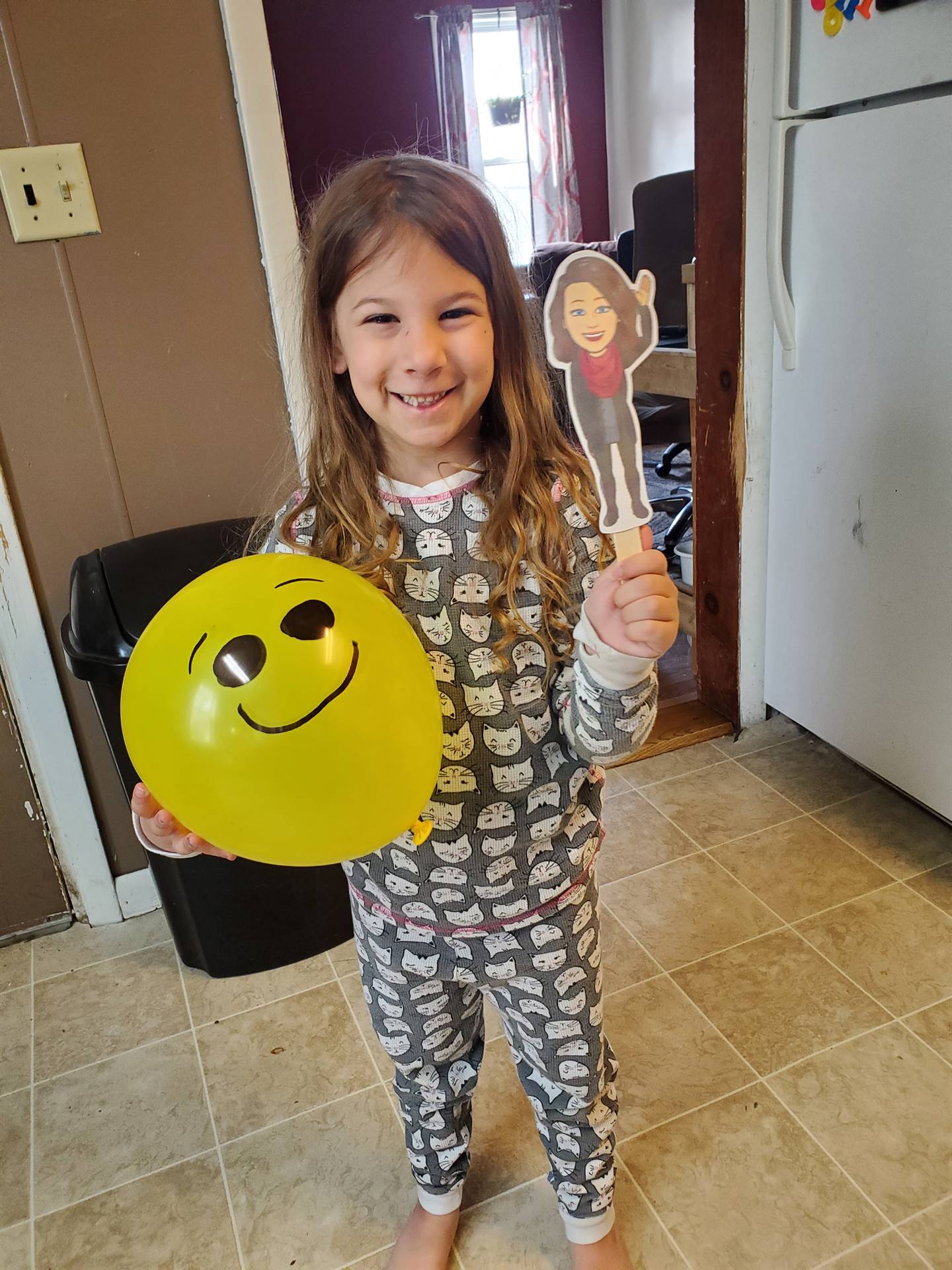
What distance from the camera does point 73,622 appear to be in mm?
1299

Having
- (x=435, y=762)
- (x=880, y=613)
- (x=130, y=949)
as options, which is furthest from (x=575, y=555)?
(x=130, y=949)

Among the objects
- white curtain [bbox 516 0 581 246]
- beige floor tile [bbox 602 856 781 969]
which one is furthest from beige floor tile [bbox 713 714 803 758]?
white curtain [bbox 516 0 581 246]

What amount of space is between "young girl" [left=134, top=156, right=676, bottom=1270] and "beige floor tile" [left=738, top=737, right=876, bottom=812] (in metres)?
0.99

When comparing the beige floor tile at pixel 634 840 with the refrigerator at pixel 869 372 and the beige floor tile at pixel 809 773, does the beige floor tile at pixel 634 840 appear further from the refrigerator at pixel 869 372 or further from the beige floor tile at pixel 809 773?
the refrigerator at pixel 869 372

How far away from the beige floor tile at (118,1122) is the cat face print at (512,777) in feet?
2.52

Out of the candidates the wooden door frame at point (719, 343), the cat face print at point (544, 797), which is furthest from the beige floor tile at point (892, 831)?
the cat face print at point (544, 797)

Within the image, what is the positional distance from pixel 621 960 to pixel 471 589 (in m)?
0.88

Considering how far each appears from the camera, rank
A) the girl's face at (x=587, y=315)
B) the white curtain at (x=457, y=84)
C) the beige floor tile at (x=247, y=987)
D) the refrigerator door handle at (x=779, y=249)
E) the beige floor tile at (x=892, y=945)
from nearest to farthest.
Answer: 1. the girl's face at (x=587, y=315)
2. the beige floor tile at (x=892, y=945)
3. the beige floor tile at (x=247, y=987)
4. the refrigerator door handle at (x=779, y=249)
5. the white curtain at (x=457, y=84)

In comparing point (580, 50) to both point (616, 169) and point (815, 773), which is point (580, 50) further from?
point (815, 773)

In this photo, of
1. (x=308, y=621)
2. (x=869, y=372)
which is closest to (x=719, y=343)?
(x=869, y=372)

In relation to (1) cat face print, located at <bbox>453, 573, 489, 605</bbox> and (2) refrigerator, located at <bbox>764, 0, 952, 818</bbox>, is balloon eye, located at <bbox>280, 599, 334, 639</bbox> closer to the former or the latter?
(1) cat face print, located at <bbox>453, 573, 489, 605</bbox>

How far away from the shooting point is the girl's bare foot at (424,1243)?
105 cm

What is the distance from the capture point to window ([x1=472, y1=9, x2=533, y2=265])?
5.49m

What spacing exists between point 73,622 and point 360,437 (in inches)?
24.7
